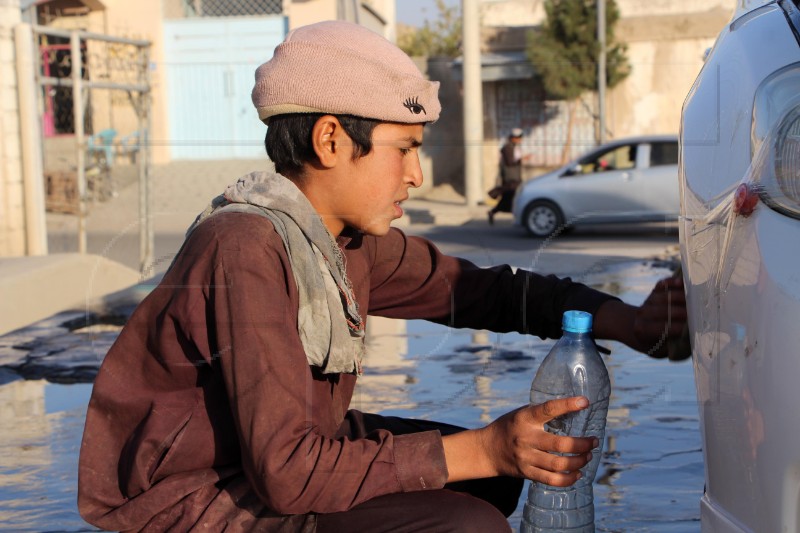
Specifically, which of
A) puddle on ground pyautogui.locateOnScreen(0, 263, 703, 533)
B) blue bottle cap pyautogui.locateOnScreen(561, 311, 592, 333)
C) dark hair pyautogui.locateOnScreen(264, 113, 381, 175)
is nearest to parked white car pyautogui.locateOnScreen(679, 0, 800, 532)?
blue bottle cap pyautogui.locateOnScreen(561, 311, 592, 333)

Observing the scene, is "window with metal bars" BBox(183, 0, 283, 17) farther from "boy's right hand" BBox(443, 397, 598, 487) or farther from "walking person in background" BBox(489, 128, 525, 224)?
"boy's right hand" BBox(443, 397, 598, 487)

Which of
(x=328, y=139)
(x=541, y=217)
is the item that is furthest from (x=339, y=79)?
(x=541, y=217)

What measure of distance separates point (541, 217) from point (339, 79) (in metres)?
13.2

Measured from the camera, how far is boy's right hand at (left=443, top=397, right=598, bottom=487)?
187 centimetres

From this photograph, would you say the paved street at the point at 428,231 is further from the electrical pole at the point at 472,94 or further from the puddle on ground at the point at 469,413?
the puddle on ground at the point at 469,413

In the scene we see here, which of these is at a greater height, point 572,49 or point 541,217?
point 572,49

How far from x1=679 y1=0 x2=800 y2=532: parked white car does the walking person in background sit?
14600mm

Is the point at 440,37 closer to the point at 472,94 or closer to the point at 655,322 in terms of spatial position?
the point at 472,94

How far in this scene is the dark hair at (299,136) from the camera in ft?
6.84

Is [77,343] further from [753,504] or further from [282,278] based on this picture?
[753,504]

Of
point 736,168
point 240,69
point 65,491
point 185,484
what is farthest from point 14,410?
point 240,69

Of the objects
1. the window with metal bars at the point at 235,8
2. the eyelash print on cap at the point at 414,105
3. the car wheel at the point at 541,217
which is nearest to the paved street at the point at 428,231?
the car wheel at the point at 541,217

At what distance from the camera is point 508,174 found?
17.9 meters

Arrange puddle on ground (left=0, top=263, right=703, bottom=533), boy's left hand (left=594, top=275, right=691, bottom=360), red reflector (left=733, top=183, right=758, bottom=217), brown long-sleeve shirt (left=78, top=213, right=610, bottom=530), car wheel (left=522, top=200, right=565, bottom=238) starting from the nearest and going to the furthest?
1. red reflector (left=733, top=183, right=758, bottom=217)
2. brown long-sleeve shirt (left=78, top=213, right=610, bottom=530)
3. boy's left hand (left=594, top=275, right=691, bottom=360)
4. puddle on ground (left=0, top=263, right=703, bottom=533)
5. car wheel (left=522, top=200, right=565, bottom=238)
